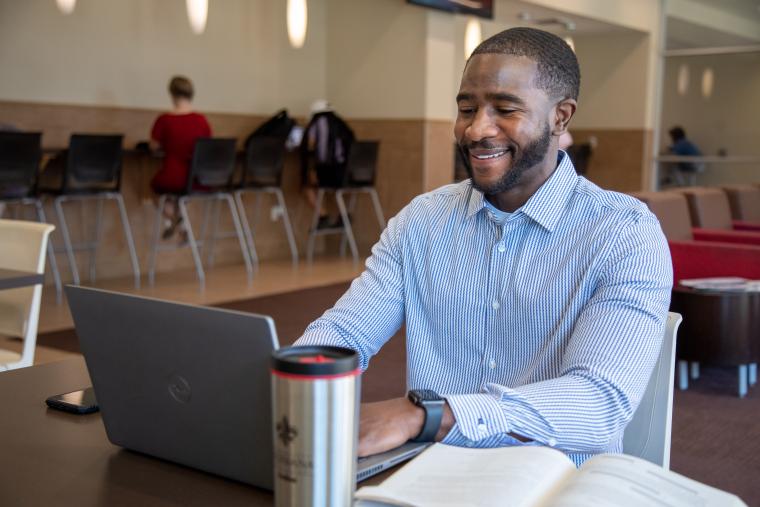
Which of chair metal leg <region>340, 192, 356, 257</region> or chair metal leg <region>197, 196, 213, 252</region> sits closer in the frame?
chair metal leg <region>197, 196, 213, 252</region>

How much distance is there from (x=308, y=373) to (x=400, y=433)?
341mm

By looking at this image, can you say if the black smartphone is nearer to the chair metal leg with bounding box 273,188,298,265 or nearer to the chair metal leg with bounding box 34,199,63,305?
the chair metal leg with bounding box 34,199,63,305

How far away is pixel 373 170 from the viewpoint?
750 centimetres

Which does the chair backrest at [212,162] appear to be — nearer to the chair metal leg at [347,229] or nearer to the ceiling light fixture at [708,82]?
the chair metal leg at [347,229]

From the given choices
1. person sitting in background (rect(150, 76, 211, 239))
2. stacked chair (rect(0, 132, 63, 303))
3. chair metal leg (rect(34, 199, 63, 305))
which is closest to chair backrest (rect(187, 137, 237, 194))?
person sitting in background (rect(150, 76, 211, 239))

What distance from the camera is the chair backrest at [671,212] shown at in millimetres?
4977

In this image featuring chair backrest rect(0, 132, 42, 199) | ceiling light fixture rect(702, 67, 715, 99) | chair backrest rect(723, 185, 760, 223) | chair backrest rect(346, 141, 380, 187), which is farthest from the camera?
ceiling light fixture rect(702, 67, 715, 99)

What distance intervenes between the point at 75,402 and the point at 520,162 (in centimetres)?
74

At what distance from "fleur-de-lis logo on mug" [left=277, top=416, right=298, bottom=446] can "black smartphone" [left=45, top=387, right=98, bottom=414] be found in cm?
52

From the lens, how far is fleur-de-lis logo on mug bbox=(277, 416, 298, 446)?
0.74 metres

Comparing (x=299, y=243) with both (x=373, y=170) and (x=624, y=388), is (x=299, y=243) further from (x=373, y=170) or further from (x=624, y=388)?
(x=624, y=388)

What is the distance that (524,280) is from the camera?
139 centimetres

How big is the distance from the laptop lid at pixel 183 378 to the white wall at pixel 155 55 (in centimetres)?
529

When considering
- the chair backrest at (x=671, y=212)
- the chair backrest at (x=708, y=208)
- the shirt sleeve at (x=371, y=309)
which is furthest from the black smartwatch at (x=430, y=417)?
the chair backrest at (x=708, y=208)
